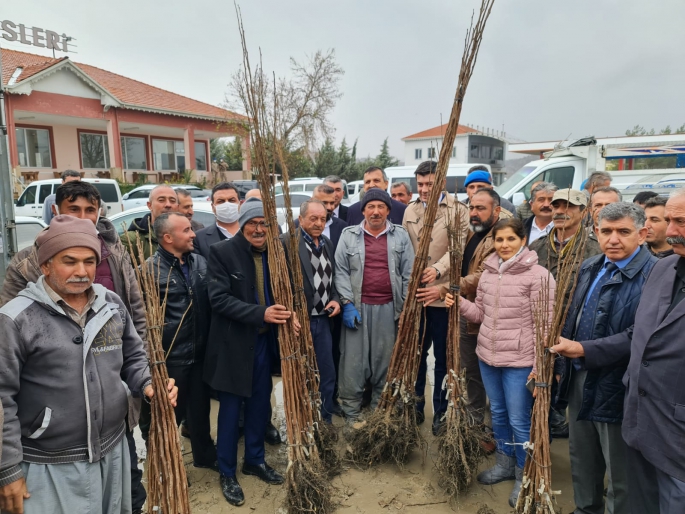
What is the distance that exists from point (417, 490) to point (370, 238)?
165 centimetres

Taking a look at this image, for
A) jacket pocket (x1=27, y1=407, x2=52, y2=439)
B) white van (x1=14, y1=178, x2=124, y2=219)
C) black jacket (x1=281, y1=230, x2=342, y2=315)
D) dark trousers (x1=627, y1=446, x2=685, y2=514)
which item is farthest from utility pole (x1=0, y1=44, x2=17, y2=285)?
white van (x1=14, y1=178, x2=124, y2=219)

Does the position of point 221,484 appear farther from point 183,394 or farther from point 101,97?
point 101,97

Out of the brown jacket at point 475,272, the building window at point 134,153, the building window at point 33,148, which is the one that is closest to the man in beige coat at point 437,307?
the brown jacket at point 475,272

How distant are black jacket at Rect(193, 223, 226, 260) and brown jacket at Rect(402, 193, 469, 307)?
59.0 inches

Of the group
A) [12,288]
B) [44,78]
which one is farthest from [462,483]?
[44,78]

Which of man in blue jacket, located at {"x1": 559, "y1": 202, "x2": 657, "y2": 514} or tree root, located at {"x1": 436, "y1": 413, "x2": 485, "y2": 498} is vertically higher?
man in blue jacket, located at {"x1": 559, "y1": 202, "x2": 657, "y2": 514}

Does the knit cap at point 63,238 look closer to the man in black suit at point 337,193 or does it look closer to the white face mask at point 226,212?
the white face mask at point 226,212

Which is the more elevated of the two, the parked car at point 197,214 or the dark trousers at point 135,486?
the parked car at point 197,214

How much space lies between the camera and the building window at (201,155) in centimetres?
2097

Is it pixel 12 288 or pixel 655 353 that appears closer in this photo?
pixel 655 353

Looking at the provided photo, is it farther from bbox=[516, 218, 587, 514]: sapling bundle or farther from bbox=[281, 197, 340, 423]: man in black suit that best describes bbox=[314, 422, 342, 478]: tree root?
bbox=[516, 218, 587, 514]: sapling bundle

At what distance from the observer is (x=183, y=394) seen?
2752 mm

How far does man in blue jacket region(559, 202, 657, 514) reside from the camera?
6.64 feet

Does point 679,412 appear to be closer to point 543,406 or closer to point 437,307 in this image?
point 543,406
